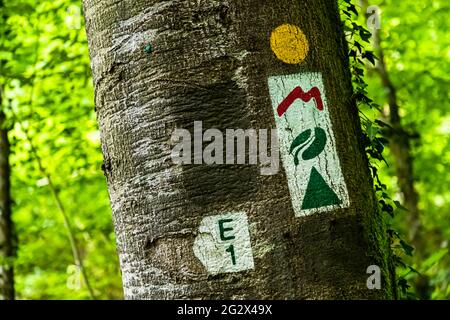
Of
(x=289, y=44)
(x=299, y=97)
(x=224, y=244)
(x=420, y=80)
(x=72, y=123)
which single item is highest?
(x=420, y=80)

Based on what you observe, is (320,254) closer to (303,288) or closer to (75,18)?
(303,288)

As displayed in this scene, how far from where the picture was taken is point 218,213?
151cm

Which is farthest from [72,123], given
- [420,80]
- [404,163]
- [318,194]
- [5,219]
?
[318,194]

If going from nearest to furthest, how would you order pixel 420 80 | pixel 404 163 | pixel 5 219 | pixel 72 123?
pixel 5 219
pixel 72 123
pixel 420 80
pixel 404 163

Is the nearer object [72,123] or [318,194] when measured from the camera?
[318,194]

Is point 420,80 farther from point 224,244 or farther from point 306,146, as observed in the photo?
point 224,244

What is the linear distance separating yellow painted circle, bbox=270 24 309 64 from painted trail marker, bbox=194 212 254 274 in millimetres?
443

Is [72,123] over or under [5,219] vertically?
over

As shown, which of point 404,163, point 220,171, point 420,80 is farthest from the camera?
point 404,163

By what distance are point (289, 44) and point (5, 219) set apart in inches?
174

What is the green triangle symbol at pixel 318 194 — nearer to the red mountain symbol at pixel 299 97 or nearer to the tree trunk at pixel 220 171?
the tree trunk at pixel 220 171

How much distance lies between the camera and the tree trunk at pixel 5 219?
524 centimetres

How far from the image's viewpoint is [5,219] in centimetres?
538

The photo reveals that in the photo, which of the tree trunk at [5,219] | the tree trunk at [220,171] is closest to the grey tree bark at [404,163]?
the tree trunk at [5,219]
